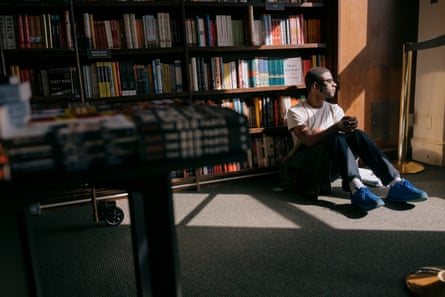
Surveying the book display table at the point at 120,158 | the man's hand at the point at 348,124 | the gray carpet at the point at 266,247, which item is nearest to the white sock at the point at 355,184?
the gray carpet at the point at 266,247

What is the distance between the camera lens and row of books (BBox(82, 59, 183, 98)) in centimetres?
261

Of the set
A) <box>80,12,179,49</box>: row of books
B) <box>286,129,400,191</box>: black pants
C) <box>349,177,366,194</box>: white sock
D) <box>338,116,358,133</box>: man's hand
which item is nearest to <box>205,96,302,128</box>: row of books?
<box>286,129,400,191</box>: black pants

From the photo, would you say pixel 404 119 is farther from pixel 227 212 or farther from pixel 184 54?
pixel 184 54

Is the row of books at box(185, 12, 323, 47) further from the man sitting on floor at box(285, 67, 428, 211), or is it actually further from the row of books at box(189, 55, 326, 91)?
the man sitting on floor at box(285, 67, 428, 211)

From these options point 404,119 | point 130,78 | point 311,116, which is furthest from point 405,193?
point 130,78

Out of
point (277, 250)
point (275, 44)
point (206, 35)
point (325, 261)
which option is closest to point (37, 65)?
point (206, 35)

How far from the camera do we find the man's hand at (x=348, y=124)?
2.29 metres

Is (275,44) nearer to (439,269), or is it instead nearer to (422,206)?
(422,206)

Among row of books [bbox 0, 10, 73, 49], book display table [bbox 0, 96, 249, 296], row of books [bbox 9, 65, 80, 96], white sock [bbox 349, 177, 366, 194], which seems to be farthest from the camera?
row of books [bbox 9, 65, 80, 96]

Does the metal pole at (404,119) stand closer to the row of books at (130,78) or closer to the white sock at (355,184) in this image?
the white sock at (355,184)

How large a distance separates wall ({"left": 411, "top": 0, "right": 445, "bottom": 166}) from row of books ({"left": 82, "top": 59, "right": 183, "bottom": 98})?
2.09 meters

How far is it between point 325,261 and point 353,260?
12 cm

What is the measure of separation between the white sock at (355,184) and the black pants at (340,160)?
0.02 meters

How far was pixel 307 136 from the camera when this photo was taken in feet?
8.29
